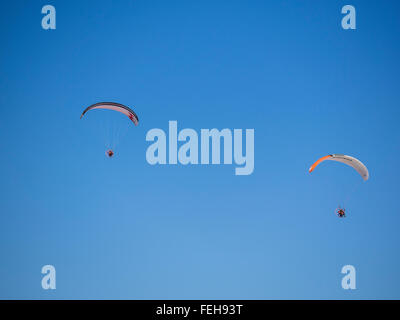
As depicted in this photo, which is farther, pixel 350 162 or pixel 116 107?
pixel 350 162

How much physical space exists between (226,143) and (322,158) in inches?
164

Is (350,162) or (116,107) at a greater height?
(116,107)

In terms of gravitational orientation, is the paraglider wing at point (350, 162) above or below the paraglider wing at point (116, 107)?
below

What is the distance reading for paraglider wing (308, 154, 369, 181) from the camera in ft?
81.8

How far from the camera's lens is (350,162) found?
25.2 metres

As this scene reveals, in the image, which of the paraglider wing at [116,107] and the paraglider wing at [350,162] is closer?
the paraglider wing at [116,107]

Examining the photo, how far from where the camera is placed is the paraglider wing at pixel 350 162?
81.8 feet

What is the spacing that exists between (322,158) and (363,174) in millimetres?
2100
